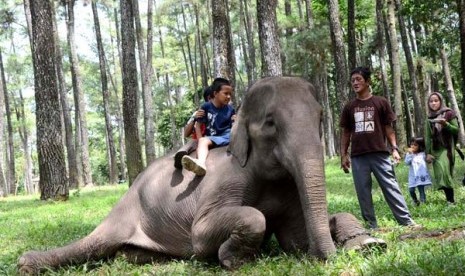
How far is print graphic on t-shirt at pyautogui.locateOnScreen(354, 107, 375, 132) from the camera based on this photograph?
6.50m

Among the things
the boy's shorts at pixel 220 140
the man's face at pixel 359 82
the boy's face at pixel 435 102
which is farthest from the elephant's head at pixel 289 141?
the boy's face at pixel 435 102

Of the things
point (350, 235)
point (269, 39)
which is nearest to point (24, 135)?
point (269, 39)

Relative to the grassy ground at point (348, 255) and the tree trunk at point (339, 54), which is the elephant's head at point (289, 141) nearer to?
the grassy ground at point (348, 255)

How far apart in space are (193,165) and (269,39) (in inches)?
223

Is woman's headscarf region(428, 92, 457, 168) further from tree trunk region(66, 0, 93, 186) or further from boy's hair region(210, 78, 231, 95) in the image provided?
tree trunk region(66, 0, 93, 186)

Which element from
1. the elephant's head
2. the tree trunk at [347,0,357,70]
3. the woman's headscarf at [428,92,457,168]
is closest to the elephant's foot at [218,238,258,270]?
the elephant's head

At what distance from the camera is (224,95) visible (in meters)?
5.66

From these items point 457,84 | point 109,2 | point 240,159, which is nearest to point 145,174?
point 240,159

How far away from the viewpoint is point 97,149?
6575cm

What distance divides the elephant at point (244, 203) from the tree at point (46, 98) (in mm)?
8713

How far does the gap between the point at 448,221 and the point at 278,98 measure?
3.24 m

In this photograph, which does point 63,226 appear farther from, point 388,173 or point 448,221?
point 448,221

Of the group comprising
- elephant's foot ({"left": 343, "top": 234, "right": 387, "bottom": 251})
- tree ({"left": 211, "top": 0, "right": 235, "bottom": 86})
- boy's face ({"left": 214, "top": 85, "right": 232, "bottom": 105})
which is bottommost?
elephant's foot ({"left": 343, "top": 234, "right": 387, "bottom": 251})

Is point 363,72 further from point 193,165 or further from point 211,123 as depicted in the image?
point 193,165
